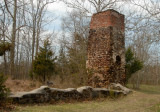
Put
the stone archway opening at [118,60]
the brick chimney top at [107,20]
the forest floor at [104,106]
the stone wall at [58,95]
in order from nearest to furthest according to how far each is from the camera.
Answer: the forest floor at [104,106], the stone wall at [58,95], the brick chimney top at [107,20], the stone archway opening at [118,60]

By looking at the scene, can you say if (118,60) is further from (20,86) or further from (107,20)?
(20,86)

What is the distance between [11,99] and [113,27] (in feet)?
24.5

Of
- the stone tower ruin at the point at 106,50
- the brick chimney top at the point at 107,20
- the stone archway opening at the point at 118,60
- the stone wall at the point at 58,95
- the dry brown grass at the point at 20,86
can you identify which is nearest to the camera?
the stone wall at the point at 58,95

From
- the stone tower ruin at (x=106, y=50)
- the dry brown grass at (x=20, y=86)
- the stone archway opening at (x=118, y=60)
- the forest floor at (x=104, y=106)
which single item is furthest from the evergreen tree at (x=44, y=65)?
the forest floor at (x=104, y=106)

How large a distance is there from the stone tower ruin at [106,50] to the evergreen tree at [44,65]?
15.9 ft

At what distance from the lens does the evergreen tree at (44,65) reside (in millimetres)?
14727

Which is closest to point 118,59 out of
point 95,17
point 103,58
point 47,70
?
point 103,58

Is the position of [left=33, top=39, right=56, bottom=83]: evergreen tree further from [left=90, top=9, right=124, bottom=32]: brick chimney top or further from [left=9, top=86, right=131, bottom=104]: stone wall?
[left=9, top=86, right=131, bottom=104]: stone wall

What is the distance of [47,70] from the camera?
14.9 meters

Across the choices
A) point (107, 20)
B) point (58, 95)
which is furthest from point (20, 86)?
point (107, 20)

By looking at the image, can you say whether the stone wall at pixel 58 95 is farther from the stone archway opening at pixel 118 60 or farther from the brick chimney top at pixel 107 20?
the brick chimney top at pixel 107 20

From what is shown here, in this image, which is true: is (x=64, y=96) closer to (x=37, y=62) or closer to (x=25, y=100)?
(x=25, y=100)

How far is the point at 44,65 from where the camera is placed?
14.8 meters

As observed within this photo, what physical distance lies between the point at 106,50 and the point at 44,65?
245 inches
